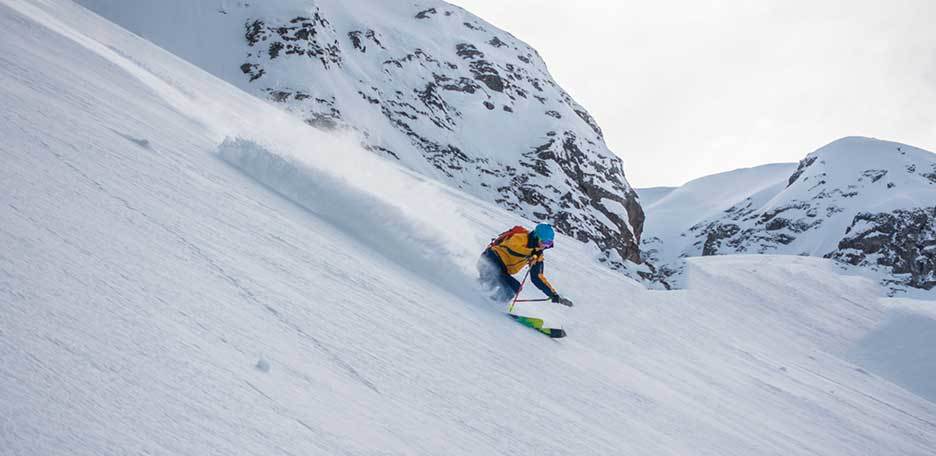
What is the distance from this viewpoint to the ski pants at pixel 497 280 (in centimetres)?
677

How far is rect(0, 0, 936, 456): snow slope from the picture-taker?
5.39ft

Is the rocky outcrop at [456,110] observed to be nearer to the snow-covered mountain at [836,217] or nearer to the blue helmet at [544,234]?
the snow-covered mountain at [836,217]

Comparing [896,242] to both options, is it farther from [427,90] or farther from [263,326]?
[263,326]

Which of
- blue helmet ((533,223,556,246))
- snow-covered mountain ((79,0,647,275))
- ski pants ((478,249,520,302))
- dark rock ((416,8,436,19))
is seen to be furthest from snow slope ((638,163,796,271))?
ski pants ((478,249,520,302))

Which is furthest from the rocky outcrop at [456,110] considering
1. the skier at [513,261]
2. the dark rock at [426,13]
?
the skier at [513,261]

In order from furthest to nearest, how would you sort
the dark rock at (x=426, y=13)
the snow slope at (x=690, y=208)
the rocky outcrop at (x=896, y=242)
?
1. the snow slope at (x=690, y=208)
2. the dark rock at (x=426, y=13)
3. the rocky outcrop at (x=896, y=242)

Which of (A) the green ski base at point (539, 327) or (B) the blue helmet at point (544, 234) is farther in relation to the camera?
(B) the blue helmet at point (544, 234)

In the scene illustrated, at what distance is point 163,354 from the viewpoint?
1.87 m

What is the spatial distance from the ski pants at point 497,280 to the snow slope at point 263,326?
25 centimetres

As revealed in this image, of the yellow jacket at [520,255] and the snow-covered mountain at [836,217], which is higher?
the snow-covered mountain at [836,217]

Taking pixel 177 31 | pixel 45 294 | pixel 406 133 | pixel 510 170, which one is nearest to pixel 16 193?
pixel 45 294

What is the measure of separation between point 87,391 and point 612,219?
10183cm

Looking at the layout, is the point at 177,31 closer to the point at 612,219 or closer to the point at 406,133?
the point at 406,133

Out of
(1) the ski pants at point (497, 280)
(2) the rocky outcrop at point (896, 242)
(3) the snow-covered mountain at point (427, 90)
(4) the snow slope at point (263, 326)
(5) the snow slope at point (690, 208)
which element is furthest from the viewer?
(5) the snow slope at point (690, 208)
